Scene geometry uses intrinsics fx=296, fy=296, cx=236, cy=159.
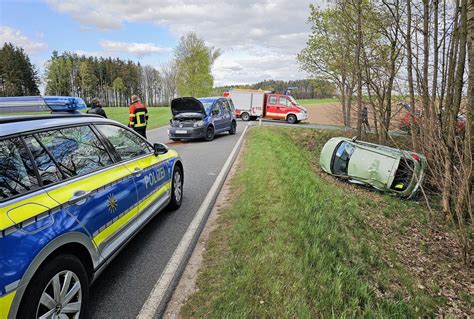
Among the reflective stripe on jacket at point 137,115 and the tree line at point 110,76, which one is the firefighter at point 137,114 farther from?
the tree line at point 110,76

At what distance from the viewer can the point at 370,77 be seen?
11102mm

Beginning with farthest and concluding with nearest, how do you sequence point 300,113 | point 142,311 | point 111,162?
point 300,113, point 111,162, point 142,311

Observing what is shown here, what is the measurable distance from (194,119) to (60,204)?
10.8m

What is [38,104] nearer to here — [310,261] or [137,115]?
[310,261]

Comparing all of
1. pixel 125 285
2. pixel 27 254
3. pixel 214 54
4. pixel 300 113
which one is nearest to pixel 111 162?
pixel 125 285

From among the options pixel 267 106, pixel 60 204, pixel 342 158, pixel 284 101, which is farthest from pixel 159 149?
pixel 267 106

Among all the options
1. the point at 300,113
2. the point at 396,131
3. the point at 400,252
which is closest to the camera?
the point at 400,252

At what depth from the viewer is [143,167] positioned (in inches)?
150

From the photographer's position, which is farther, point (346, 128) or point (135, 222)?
point (346, 128)

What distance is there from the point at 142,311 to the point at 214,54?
181ft

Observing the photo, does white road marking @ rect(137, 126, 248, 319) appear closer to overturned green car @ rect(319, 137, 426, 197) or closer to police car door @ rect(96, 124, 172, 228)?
police car door @ rect(96, 124, 172, 228)

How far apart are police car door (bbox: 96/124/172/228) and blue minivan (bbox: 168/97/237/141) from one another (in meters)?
8.18

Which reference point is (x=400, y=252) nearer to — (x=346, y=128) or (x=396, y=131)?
(x=396, y=131)

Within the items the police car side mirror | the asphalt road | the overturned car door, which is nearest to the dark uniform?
the asphalt road
